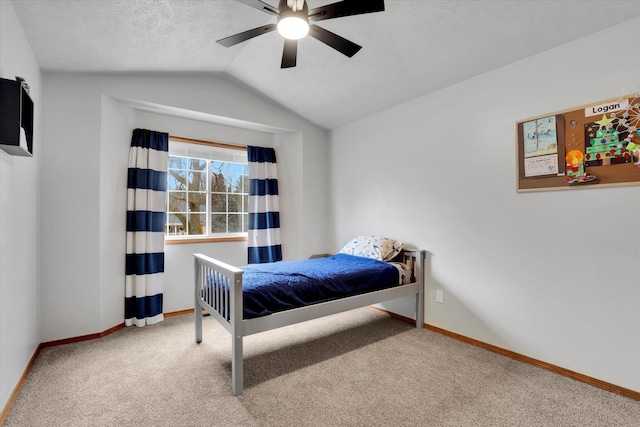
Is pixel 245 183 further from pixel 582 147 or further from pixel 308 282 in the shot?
pixel 582 147

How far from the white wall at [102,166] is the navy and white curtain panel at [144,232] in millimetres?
81

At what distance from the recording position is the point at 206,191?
3.85 meters

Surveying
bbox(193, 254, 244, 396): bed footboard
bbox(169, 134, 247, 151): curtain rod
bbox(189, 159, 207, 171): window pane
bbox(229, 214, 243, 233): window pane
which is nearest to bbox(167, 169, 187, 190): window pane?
bbox(189, 159, 207, 171): window pane

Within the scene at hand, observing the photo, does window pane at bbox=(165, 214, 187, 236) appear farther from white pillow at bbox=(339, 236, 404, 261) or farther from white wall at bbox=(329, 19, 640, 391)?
white wall at bbox=(329, 19, 640, 391)

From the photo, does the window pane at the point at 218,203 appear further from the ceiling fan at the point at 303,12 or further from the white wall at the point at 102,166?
the ceiling fan at the point at 303,12

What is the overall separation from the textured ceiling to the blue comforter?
1.89 meters

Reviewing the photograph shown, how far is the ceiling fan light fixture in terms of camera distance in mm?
1666

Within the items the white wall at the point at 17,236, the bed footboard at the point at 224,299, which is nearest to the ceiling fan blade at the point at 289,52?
the bed footboard at the point at 224,299

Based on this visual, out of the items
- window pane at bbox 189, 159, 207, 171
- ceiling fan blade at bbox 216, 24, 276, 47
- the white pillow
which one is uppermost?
ceiling fan blade at bbox 216, 24, 276, 47

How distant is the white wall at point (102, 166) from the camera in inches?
105

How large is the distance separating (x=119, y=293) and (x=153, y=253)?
1.62 ft

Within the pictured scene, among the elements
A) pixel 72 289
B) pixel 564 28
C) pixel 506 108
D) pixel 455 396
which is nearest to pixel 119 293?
pixel 72 289

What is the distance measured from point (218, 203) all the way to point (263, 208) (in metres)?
0.58

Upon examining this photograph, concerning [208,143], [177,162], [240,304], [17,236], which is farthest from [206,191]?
[240,304]
